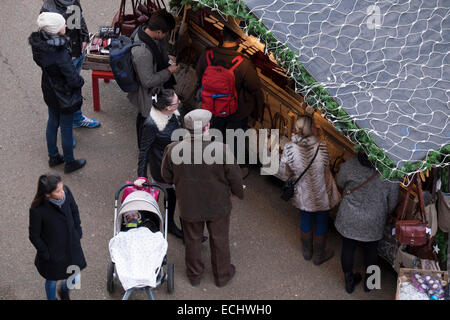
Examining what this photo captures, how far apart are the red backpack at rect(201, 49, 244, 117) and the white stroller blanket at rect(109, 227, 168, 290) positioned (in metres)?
1.65

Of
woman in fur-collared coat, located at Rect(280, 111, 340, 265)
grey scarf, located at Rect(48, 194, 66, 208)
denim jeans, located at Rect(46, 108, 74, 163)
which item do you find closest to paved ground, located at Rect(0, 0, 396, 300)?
denim jeans, located at Rect(46, 108, 74, 163)

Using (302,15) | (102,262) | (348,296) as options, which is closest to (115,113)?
(102,262)

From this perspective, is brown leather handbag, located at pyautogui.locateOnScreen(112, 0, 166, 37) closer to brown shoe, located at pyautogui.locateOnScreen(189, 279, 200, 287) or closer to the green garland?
the green garland

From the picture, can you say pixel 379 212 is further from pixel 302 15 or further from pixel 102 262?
pixel 102 262

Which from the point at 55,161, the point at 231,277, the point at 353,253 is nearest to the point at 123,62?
the point at 55,161

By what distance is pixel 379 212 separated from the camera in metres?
5.94

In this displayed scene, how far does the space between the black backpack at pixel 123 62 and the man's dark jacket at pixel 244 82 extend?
71cm

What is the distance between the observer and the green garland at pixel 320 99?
518cm

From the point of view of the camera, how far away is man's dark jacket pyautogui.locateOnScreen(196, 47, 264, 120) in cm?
685

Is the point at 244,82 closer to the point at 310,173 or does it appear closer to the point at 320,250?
the point at 310,173

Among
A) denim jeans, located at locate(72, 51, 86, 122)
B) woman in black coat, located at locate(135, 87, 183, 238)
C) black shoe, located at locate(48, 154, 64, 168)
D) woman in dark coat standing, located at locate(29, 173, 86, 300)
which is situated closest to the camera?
woman in dark coat standing, located at locate(29, 173, 86, 300)

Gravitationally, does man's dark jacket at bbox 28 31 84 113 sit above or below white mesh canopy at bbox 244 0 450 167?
below

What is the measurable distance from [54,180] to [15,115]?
3562 mm

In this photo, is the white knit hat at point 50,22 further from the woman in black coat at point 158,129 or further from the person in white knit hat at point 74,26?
the woman in black coat at point 158,129
